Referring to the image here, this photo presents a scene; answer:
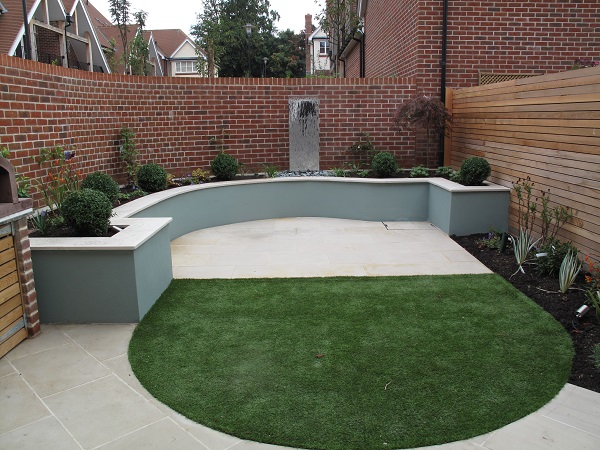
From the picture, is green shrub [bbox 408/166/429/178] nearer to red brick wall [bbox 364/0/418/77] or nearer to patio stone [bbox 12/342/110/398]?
red brick wall [bbox 364/0/418/77]

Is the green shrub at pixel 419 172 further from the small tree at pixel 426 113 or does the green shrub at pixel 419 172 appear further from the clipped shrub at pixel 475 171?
the clipped shrub at pixel 475 171

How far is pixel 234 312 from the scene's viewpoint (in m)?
4.83

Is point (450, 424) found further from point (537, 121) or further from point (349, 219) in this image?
point (349, 219)

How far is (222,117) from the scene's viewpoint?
31.8 feet

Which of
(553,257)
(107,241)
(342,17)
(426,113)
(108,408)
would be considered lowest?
(108,408)

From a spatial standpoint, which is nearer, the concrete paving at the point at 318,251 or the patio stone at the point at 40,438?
the patio stone at the point at 40,438

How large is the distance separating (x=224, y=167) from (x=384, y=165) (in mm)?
2754

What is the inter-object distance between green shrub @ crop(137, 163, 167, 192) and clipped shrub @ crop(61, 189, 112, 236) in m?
3.02

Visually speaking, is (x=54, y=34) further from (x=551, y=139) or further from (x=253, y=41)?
(x=551, y=139)

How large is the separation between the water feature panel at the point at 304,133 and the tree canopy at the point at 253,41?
1383 inches

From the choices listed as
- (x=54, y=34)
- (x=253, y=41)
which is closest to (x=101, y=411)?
(x=54, y=34)

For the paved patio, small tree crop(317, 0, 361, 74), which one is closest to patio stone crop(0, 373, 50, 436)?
the paved patio

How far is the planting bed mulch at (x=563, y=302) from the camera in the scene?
145 inches

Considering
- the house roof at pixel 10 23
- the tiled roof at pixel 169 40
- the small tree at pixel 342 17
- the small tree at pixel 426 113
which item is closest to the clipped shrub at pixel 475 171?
the small tree at pixel 426 113
